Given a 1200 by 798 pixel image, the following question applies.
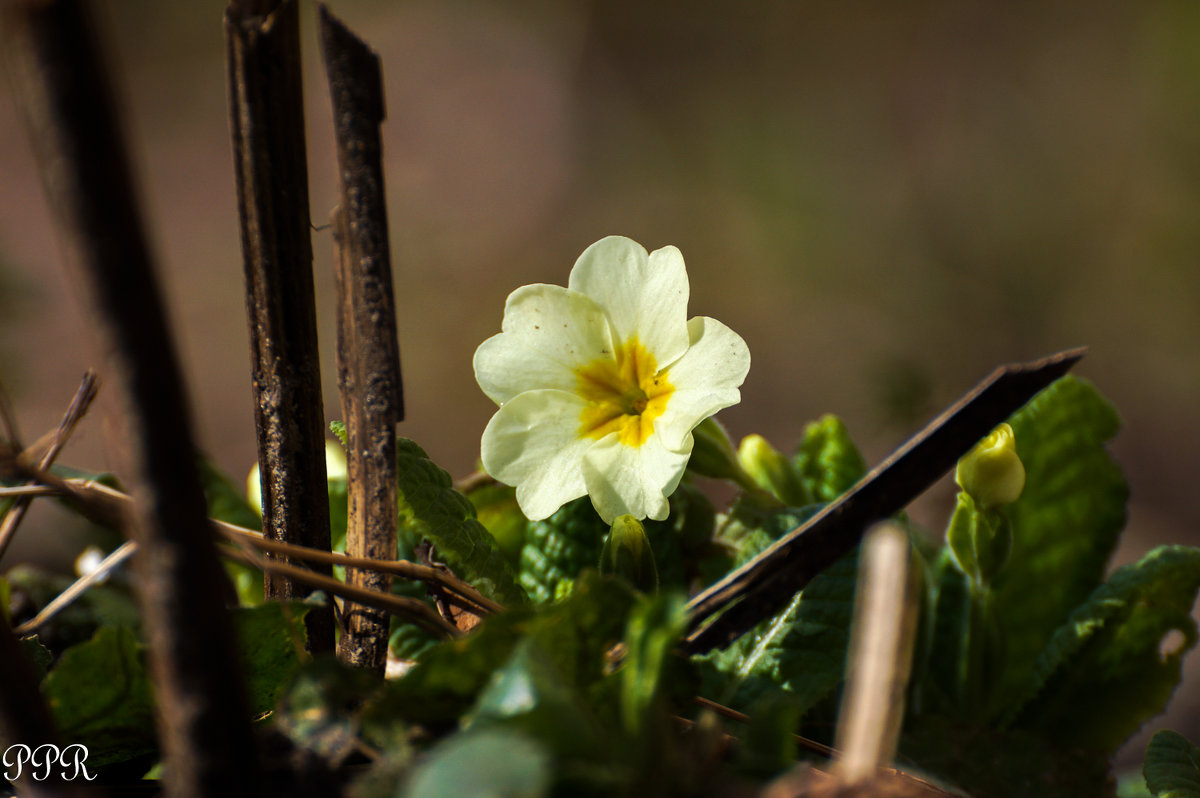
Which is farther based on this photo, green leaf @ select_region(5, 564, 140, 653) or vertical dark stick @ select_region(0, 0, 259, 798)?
green leaf @ select_region(5, 564, 140, 653)

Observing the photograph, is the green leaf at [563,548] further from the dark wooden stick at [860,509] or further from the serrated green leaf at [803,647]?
the dark wooden stick at [860,509]

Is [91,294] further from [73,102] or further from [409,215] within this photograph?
[409,215]

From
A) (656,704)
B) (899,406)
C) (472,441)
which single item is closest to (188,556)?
(656,704)

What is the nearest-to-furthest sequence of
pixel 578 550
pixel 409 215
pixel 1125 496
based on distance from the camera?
pixel 578 550
pixel 1125 496
pixel 409 215

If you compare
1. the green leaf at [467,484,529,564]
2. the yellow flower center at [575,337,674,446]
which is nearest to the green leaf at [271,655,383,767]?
the yellow flower center at [575,337,674,446]

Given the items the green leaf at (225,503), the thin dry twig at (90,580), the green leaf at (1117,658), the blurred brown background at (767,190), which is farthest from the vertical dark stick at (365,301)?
the blurred brown background at (767,190)

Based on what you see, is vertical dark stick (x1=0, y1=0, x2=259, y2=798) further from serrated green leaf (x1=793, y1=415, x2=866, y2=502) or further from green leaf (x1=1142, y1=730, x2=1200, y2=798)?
serrated green leaf (x1=793, y1=415, x2=866, y2=502)

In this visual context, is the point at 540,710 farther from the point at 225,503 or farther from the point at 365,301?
the point at 225,503
